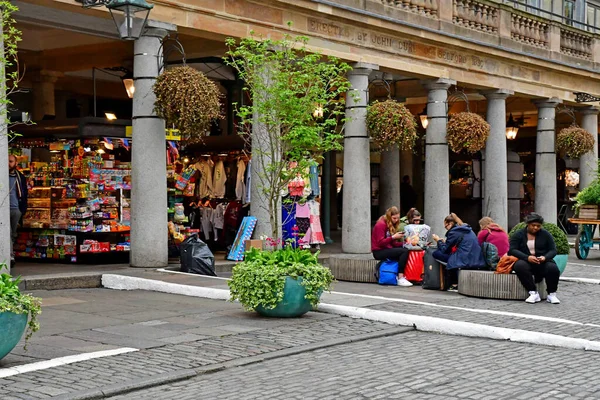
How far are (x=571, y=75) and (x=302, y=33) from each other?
11.3 metres

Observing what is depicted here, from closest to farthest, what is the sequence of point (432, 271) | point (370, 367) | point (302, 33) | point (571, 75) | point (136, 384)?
1. point (136, 384)
2. point (370, 367)
3. point (432, 271)
4. point (302, 33)
5. point (571, 75)

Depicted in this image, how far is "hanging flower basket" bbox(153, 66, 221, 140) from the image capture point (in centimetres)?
1409

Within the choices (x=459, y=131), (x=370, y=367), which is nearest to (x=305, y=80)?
(x=370, y=367)

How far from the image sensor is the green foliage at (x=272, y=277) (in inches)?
424

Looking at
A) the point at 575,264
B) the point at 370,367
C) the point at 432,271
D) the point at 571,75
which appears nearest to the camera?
the point at 370,367

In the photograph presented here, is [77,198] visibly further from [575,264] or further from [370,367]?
[575,264]

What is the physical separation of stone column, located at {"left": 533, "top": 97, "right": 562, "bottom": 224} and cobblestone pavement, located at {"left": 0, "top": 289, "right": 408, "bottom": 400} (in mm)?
14727

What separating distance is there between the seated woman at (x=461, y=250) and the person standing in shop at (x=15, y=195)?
6.99 m

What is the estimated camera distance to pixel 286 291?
429 inches

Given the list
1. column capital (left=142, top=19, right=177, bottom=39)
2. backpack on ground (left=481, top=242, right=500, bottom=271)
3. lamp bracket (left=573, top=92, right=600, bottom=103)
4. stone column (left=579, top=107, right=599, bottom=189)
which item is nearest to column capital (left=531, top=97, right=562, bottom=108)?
lamp bracket (left=573, top=92, right=600, bottom=103)

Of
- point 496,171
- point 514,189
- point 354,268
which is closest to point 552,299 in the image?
point 354,268

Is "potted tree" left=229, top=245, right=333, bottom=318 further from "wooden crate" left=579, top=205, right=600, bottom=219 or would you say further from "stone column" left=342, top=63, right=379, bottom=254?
"wooden crate" left=579, top=205, right=600, bottom=219

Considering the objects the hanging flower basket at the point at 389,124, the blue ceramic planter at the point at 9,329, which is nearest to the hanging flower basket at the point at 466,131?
the hanging flower basket at the point at 389,124

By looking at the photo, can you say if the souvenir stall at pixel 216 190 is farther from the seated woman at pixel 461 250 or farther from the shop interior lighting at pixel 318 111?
the seated woman at pixel 461 250
